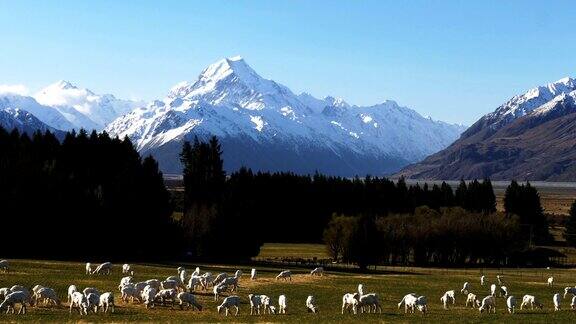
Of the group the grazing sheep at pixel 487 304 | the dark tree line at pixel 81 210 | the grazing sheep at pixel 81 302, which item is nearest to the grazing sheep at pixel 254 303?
the grazing sheep at pixel 81 302

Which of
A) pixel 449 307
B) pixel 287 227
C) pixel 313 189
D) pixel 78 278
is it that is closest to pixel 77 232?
pixel 78 278

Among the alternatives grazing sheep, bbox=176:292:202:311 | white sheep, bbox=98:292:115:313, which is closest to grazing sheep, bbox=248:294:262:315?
grazing sheep, bbox=176:292:202:311

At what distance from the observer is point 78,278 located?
230 feet

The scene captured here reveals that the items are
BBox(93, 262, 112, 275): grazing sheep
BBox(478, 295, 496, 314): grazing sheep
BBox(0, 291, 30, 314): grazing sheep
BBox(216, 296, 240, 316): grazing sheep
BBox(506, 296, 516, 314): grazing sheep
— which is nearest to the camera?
BBox(0, 291, 30, 314): grazing sheep

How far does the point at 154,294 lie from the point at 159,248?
59320mm

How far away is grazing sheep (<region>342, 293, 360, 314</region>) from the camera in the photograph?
5441cm

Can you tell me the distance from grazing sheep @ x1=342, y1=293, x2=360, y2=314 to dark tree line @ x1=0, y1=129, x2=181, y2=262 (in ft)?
174

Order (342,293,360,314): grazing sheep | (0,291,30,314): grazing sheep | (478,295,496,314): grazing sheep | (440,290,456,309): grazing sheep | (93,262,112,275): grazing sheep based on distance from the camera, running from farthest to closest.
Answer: (93,262,112,275): grazing sheep
(440,290,456,309): grazing sheep
(478,295,496,314): grazing sheep
(342,293,360,314): grazing sheep
(0,291,30,314): grazing sheep

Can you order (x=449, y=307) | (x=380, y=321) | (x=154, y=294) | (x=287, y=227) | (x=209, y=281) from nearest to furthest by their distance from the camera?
(x=380, y=321), (x=154, y=294), (x=449, y=307), (x=209, y=281), (x=287, y=227)

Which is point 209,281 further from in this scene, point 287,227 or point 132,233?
point 287,227

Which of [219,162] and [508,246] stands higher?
[219,162]

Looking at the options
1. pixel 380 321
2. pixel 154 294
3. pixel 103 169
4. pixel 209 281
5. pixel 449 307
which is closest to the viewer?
pixel 380 321

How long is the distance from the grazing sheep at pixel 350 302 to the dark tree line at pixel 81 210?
52.9 meters

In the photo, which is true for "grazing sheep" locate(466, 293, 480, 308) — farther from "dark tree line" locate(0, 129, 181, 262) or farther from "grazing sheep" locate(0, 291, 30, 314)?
"dark tree line" locate(0, 129, 181, 262)
